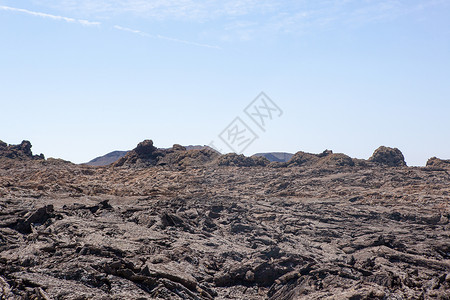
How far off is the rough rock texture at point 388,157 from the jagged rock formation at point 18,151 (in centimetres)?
4622

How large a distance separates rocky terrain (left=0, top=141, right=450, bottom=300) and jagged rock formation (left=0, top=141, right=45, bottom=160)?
1627 centimetres

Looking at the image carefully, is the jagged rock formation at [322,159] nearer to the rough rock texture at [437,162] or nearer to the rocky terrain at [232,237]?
the rocky terrain at [232,237]

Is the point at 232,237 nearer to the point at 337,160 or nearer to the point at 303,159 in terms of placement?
the point at 337,160

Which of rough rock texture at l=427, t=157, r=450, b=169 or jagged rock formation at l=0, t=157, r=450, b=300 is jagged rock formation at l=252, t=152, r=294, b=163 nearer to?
rough rock texture at l=427, t=157, r=450, b=169

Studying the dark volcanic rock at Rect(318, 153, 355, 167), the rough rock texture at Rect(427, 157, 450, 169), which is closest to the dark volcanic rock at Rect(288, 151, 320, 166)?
the dark volcanic rock at Rect(318, 153, 355, 167)

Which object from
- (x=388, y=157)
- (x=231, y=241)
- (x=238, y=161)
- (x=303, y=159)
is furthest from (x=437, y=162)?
(x=231, y=241)

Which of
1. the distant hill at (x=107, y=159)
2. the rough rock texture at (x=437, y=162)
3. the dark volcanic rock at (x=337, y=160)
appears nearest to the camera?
the rough rock texture at (x=437, y=162)

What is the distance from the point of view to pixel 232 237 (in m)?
20.9

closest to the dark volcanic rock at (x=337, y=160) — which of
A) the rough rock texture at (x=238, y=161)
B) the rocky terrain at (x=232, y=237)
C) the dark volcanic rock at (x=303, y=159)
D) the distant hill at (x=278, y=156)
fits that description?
the dark volcanic rock at (x=303, y=159)

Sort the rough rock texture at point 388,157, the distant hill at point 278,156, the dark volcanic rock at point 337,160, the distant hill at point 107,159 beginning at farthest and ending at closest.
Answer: the distant hill at point 278,156 → the distant hill at point 107,159 → the rough rock texture at point 388,157 → the dark volcanic rock at point 337,160

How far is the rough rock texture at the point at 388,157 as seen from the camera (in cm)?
5072

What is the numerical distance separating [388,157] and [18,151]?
1982 inches

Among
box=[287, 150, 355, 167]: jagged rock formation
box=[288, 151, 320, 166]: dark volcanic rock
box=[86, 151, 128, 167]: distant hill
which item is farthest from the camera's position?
box=[86, 151, 128, 167]: distant hill

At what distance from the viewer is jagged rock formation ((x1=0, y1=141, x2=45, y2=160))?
54.1 meters
